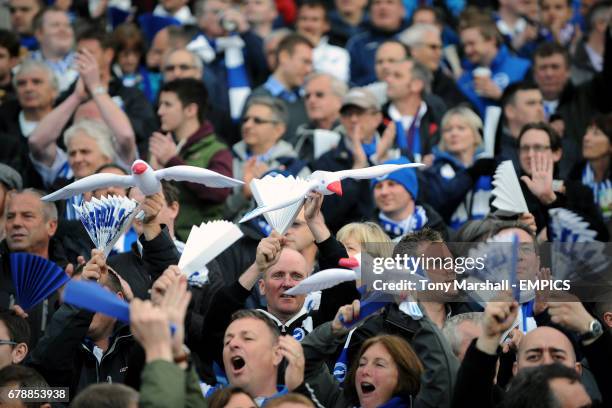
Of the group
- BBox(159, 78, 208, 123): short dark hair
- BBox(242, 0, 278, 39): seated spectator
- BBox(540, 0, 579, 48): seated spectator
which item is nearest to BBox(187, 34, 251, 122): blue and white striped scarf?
BBox(242, 0, 278, 39): seated spectator

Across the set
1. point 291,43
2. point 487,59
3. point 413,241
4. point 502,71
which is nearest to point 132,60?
point 291,43

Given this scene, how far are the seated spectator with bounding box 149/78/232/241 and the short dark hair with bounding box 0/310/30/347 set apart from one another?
2.60 m

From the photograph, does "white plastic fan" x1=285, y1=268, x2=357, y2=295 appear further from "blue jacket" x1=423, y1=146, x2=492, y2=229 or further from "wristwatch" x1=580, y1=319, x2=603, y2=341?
"blue jacket" x1=423, y1=146, x2=492, y2=229

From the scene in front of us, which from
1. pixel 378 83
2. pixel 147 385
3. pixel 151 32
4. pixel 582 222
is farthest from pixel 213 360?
pixel 151 32

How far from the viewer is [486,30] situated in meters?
13.2

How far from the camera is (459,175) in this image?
35.0 feet

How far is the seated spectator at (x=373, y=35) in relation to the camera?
1354 cm

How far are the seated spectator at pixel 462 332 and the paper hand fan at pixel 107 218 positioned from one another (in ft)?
6.29

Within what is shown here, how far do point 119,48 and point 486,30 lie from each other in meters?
3.71

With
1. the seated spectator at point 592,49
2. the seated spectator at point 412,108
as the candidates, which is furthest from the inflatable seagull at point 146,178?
the seated spectator at point 592,49

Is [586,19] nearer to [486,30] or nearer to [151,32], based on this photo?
[486,30]

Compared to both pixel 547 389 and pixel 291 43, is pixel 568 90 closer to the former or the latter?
pixel 291 43

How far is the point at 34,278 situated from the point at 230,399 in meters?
2.06

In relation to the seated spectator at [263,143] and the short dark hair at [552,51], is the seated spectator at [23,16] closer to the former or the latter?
the seated spectator at [263,143]
